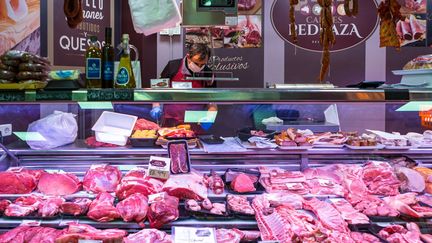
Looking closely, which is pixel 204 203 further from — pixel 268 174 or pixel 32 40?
pixel 32 40

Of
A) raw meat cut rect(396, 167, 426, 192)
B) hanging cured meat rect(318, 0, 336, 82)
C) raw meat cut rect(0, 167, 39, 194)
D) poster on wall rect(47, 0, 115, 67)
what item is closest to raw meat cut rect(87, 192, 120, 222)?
raw meat cut rect(0, 167, 39, 194)

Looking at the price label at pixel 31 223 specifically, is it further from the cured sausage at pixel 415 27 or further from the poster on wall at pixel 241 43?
the cured sausage at pixel 415 27

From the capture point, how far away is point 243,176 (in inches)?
116

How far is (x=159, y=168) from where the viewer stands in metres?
2.85

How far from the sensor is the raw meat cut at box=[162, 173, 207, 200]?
2738 mm

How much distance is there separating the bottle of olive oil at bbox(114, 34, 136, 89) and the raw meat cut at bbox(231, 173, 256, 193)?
0.93m

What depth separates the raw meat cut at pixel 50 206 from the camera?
253 centimetres

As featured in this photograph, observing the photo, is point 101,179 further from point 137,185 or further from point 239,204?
point 239,204

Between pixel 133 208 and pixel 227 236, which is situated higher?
pixel 133 208

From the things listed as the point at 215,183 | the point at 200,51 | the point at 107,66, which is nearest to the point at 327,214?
the point at 215,183

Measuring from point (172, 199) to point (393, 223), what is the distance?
132 centimetres

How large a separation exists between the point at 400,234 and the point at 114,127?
2.00 meters

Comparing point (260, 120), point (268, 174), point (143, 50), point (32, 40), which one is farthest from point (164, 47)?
point (268, 174)

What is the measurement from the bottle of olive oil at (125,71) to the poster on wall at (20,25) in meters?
3.69
